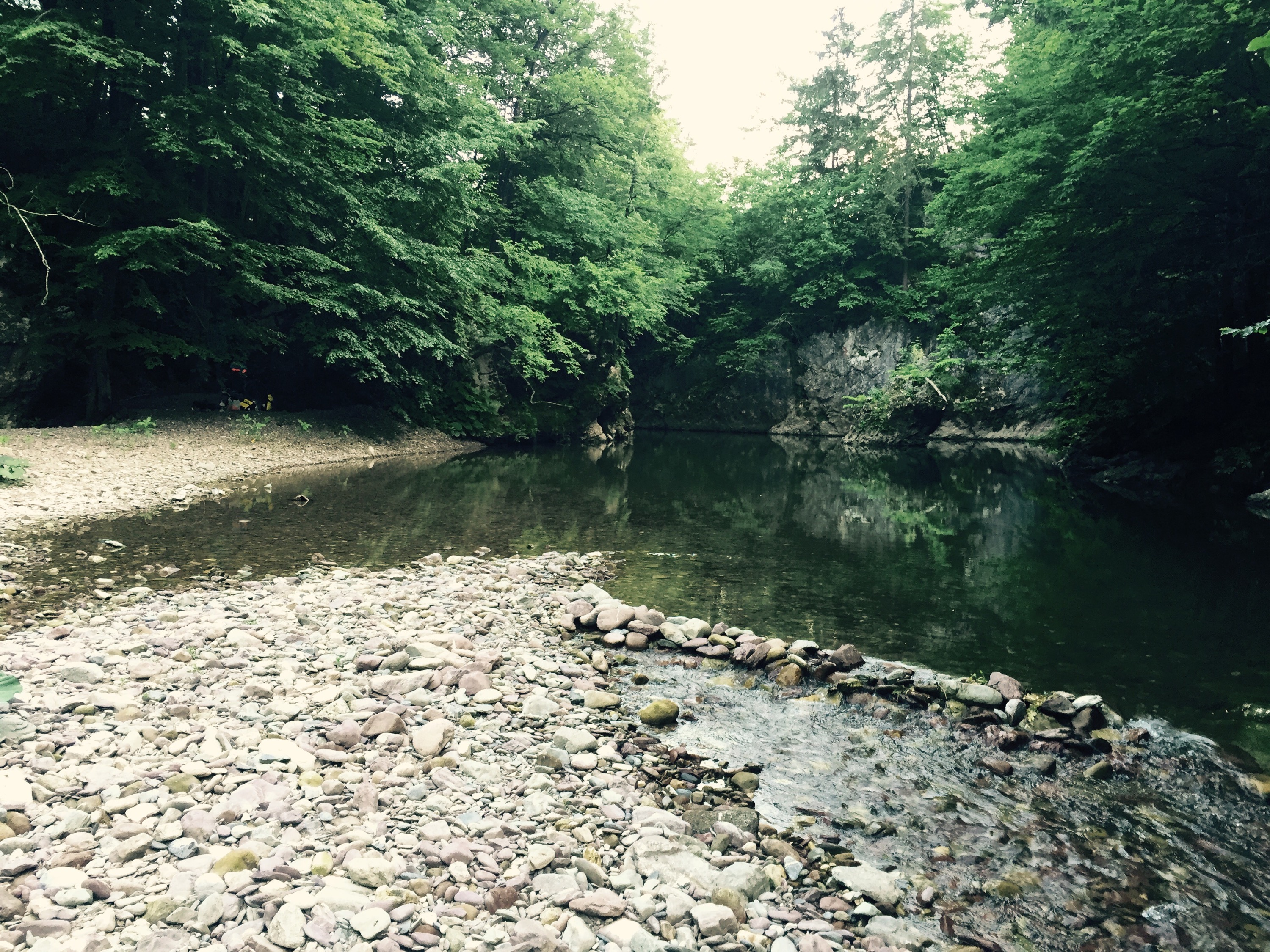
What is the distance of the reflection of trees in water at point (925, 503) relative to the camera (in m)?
10.3

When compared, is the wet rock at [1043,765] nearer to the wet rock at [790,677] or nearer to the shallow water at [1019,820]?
A: the shallow water at [1019,820]

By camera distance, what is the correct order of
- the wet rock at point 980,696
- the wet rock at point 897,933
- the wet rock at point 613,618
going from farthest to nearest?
the wet rock at point 613,618
the wet rock at point 980,696
the wet rock at point 897,933

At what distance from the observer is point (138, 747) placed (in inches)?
131

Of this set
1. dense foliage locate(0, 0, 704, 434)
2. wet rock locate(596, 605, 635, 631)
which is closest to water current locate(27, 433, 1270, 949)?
wet rock locate(596, 605, 635, 631)

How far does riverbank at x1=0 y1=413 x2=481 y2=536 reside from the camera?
9227 mm

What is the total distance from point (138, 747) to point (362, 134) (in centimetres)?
1899

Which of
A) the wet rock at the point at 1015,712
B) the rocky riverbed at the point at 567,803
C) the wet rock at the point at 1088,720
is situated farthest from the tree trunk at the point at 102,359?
the wet rock at the point at 1088,720

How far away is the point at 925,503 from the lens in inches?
568

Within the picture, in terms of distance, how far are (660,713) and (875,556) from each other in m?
5.82

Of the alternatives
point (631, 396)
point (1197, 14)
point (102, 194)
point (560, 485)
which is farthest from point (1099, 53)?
point (631, 396)

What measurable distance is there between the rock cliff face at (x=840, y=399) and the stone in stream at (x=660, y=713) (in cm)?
2924

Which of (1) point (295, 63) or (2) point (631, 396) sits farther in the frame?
(2) point (631, 396)

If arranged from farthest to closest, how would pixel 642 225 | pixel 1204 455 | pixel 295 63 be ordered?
pixel 642 225 < pixel 1204 455 < pixel 295 63

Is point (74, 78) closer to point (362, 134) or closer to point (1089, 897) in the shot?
point (362, 134)
